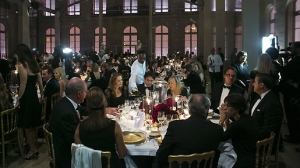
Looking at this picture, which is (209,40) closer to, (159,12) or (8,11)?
(159,12)

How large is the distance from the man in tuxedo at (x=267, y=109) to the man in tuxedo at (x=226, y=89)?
913 mm

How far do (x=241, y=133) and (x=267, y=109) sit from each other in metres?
0.83

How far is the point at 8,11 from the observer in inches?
941

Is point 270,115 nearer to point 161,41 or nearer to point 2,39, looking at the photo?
point 2,39

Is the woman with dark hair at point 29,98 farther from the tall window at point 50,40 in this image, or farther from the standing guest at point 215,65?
the tall window at point 50,40

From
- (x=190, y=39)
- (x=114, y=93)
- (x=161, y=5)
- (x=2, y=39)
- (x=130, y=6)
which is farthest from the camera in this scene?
(x=130, y=6)

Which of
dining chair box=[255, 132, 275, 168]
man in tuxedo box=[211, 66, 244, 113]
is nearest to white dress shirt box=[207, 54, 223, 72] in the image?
man in tuxedo box=[211, 66, 244, 113]

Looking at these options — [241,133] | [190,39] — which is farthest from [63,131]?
[190,39]

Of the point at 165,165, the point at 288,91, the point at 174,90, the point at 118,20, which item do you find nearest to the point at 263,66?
the point at 288,91

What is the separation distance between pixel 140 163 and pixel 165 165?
916 millimetres

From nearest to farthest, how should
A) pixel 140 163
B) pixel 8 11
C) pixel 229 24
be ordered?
pixel 140 163
pixel 229 24
pixel 8 11

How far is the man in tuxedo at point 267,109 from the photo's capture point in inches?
142

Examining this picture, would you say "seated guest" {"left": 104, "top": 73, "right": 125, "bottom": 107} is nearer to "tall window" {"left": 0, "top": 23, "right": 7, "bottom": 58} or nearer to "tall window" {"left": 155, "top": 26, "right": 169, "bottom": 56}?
"tall window" {"left": 0, "top": 23, "right": 7, "bottom": 58}

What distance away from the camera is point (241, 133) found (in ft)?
9.72
